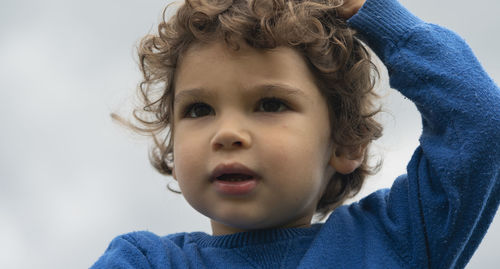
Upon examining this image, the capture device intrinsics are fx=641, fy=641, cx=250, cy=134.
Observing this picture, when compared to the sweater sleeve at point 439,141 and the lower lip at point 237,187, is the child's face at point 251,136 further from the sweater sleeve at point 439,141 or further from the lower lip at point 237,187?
the sweater sleeve at point 439,141

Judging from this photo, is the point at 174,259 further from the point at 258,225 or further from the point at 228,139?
the point at 228,139

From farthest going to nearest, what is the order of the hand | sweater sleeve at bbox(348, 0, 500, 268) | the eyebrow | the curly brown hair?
the hand
the curly brown hair
the eyebrow
sweater sleeve at bbox(348, 0, 500, 268)

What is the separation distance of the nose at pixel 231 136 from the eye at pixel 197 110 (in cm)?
16

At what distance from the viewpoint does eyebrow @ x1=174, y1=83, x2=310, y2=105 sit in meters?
2.12

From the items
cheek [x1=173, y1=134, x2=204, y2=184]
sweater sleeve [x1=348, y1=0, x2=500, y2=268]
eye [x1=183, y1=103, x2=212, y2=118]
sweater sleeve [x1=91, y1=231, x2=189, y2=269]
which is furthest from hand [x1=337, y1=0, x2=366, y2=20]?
sweater sleeve [x1=91, y1=231, x2=189, y2=269]

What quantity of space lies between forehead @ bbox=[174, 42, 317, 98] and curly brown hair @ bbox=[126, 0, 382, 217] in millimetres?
31

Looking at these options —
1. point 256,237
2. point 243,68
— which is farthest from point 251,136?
point 256,237

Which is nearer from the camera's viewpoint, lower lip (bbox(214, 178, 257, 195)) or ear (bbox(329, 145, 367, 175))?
lower lip (bbox(214, 178, 257, 195))

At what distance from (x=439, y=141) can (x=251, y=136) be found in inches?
24.4

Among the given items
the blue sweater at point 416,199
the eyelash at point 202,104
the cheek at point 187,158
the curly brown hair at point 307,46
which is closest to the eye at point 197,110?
the eyelash at point 202,104

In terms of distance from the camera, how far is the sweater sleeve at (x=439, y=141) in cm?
202

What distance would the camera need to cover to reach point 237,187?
2078 mm

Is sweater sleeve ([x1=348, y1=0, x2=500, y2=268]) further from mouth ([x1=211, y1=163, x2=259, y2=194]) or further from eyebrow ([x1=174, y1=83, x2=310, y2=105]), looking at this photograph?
mouth ([x1=211, y1=163, x2=259, y2=194])

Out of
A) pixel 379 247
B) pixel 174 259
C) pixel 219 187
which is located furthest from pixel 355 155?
pixel 174 259
